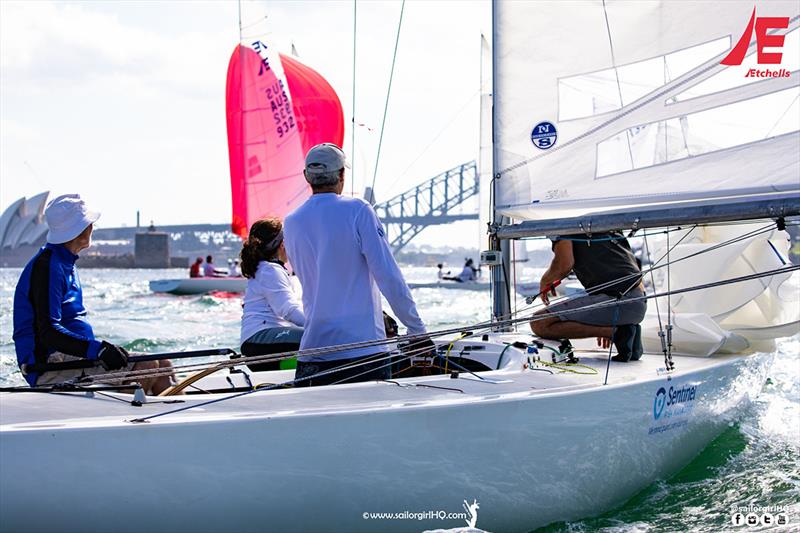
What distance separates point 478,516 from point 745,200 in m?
1.41

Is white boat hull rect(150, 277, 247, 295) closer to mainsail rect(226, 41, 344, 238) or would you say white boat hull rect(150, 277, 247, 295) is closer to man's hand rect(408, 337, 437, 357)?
mainsail rect(226, 41, 344, 238)

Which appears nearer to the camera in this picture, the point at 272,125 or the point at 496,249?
the point at 496,249

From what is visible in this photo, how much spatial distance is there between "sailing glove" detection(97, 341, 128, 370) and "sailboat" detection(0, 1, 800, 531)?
223mm

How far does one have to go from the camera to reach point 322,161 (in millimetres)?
2422

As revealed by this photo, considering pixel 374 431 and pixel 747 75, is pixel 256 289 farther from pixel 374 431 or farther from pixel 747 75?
pixel 747 75

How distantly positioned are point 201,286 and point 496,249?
17.1m

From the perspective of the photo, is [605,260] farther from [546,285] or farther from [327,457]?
[327,457]

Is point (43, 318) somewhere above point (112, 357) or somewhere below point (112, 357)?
above

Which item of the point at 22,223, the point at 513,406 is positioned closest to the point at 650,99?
the point at 513,406

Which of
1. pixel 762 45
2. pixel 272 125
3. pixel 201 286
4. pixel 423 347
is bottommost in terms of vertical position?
pixel 201 286

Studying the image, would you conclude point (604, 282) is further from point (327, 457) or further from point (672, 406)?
point (327, 457)

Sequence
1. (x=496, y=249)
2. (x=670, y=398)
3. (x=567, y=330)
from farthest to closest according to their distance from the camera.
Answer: (x=496, y=249), (x=567, y=330), (x=670, y=398)

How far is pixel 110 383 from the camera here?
243 centimetres

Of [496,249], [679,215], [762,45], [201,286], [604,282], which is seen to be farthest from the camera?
[201,286]
